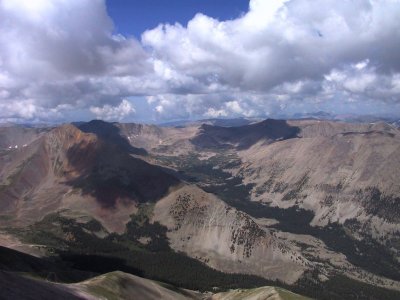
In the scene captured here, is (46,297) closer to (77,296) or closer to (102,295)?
(77,296)

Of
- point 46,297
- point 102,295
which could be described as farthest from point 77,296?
point 102,295

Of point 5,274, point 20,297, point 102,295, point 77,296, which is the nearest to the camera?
point 20,297

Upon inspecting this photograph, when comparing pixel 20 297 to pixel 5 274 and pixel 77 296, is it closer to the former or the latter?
pixel 5 274

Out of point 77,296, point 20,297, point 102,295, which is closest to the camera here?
point 20,297

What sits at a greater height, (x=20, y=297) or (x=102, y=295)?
(x=20, y=297)

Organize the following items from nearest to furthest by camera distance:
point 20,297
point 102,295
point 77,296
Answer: point 20,297, point 77,296, point 102,295

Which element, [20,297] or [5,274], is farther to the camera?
[5,274]

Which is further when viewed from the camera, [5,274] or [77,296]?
[77,296]

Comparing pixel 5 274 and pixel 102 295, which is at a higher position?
pixel 5 274

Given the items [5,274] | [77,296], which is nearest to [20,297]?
[5,274]
